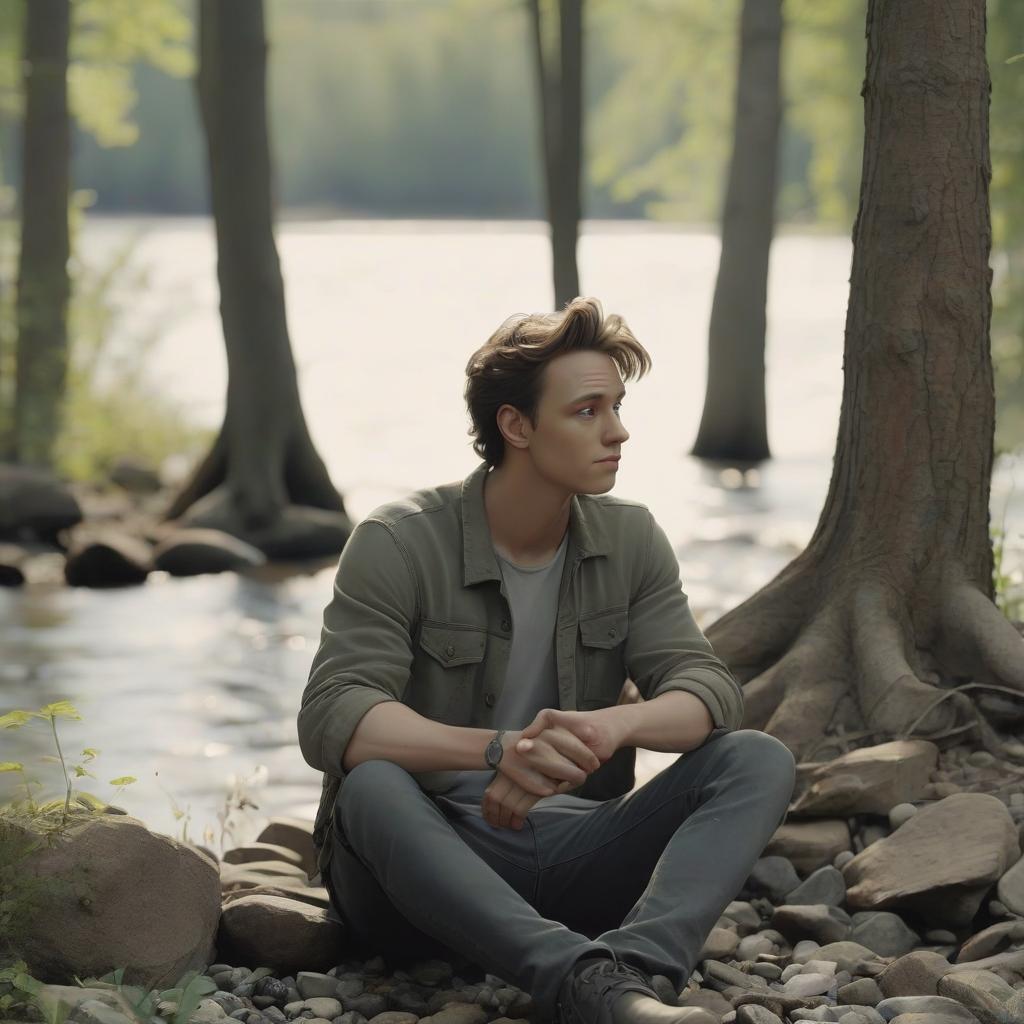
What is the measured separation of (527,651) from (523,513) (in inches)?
13.1

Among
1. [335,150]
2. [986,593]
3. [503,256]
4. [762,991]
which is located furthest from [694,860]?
[335,150]

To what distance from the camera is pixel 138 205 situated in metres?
72.6

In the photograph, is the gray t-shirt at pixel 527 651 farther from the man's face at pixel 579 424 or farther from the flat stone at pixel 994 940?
the flat stone at pixel 994 940

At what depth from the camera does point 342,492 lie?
45.8 ft

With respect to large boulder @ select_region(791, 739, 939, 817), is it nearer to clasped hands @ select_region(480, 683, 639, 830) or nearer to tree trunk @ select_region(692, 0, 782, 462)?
clasped hands @ select_region(480, 683, 639, 830)

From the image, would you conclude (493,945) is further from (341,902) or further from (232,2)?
(232,2)

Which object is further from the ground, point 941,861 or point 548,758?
point 548,758

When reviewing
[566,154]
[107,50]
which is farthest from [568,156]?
[107,50]

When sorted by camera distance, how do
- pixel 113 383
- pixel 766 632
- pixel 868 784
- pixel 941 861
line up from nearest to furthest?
pixel 941 861, pixel 868 784, pixel 766 632, pixel 113 383

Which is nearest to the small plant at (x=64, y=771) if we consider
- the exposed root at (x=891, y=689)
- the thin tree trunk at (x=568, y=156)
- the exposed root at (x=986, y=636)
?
the exposed root at (x=891, y=689)

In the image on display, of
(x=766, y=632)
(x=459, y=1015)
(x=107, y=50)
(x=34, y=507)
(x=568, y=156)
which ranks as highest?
(x=107, y=50)

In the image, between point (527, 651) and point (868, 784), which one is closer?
point (527, 651)

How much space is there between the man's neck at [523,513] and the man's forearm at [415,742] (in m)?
0.56

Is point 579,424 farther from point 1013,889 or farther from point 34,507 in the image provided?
point 34,507
